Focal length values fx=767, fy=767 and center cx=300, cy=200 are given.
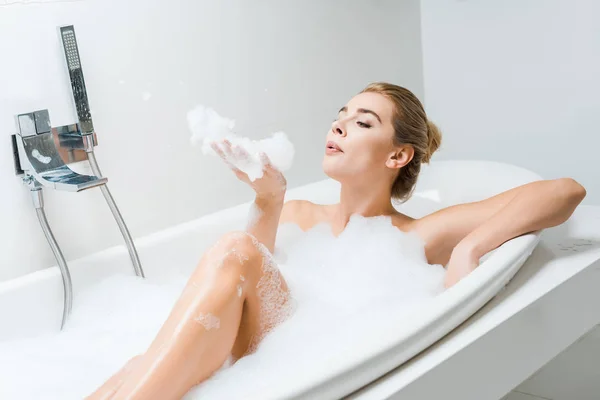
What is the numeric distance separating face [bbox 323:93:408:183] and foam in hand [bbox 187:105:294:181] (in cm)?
11

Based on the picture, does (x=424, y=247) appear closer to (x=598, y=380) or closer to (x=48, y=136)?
(x=598, y=380)

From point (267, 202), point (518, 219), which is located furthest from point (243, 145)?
point (518, 219)

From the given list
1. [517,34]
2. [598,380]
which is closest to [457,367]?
[598,380]

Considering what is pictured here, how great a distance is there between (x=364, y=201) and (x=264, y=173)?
0.96ft

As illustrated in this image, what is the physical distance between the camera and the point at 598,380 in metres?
1.96

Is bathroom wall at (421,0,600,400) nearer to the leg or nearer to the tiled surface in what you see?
the tiled surface

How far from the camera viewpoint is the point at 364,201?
1.98 m

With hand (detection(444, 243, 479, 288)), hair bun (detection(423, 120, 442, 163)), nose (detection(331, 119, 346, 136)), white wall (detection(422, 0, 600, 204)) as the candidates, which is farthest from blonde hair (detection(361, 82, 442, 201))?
white wall (detection(422, 0, 600, 204))

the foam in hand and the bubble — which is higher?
the foam in hand

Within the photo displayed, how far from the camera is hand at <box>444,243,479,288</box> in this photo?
163cm

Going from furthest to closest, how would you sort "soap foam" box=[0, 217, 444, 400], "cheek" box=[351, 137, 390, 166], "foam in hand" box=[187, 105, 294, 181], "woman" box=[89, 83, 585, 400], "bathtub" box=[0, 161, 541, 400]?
"cheek" box=[351, 137, 390, 166] → "foam in hand" box=[187, 105, 294, 181] → "soap foam" box=[0, 217, 444, 400] → "woman" box=[89, 83, 585, 400] → "bathtub" box=[0, 161, 541, 400]

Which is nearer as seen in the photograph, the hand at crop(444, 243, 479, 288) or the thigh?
the thigh

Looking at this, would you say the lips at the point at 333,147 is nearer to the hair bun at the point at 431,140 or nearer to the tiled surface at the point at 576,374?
the hair bun at the point at 431,140

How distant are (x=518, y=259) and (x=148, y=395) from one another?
817 millimetres
